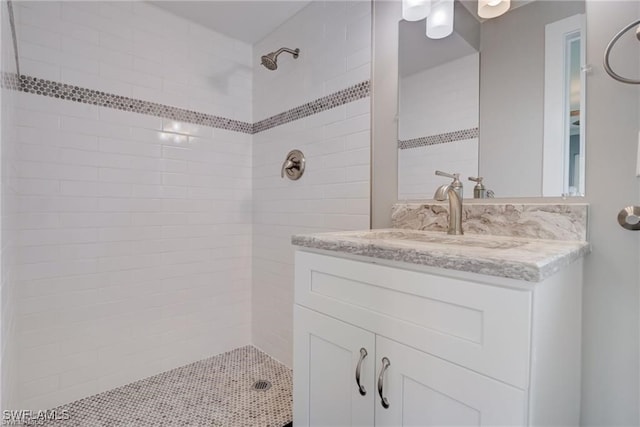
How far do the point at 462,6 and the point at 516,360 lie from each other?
4.34 feet

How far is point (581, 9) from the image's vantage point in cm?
99

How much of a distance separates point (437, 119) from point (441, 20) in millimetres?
392

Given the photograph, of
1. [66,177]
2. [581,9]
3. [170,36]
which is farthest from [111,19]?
[581,9]

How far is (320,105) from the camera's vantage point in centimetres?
175

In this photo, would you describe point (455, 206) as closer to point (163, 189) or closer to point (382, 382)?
point (382, 382)

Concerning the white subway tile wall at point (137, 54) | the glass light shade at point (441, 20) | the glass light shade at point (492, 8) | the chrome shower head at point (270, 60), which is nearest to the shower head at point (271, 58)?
the chrome shower head at point (270, 60)

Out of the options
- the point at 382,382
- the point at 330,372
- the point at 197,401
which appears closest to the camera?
the point at 382,382

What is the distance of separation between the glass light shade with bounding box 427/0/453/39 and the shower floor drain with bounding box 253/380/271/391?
1.96m

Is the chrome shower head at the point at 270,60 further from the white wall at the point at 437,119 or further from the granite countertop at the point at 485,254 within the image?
the granite countertop at the point at 485,254

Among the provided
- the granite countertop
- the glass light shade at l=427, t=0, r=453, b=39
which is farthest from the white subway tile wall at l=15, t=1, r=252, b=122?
the granite countertop

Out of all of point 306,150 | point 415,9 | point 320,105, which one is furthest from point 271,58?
point 415,9

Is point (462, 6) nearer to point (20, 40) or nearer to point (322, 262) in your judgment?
point (322, 262)

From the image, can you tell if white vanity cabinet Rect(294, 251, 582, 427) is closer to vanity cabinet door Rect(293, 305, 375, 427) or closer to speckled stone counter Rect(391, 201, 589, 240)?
vanity cabinet door Rect(293, 305, 375, 427)

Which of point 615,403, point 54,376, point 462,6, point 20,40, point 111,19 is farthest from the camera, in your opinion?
point 111,19
